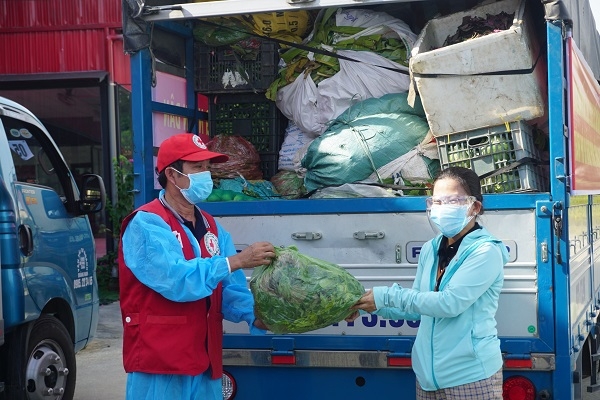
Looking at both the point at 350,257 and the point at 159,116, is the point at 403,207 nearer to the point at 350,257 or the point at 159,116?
the point at 350,257

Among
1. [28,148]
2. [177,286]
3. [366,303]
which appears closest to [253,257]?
[177,286]

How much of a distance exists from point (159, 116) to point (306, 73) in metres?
0.91

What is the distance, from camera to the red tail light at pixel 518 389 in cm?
400

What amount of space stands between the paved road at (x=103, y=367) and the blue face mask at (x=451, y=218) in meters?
4.42

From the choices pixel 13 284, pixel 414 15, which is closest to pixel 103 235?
pixel 13 284

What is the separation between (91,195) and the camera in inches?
240

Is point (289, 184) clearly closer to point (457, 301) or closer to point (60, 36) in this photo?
point (457, 301)

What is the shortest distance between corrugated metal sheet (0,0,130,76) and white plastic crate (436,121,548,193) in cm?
966

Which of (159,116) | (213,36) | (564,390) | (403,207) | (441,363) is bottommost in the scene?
(564,390)

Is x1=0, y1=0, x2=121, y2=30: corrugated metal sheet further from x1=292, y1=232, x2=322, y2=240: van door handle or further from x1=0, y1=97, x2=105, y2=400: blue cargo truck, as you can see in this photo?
x1=292, y1=232, x2=322, y2=240: van door handle

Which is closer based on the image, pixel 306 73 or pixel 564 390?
pixel 564 390

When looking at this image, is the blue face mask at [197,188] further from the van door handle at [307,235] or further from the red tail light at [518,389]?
the red tail light at [518,389]

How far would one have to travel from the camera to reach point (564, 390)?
3.96m

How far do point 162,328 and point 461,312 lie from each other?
1.20m
